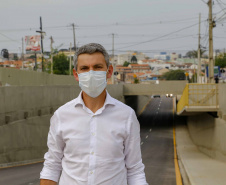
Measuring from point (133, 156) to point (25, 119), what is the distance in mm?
22676

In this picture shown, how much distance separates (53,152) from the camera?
3.75 metres

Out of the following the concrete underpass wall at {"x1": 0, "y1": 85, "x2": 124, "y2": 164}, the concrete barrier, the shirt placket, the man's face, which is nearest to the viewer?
the shirt placket

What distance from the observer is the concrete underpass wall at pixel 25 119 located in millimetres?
23125

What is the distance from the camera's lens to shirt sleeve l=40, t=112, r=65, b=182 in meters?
3.73

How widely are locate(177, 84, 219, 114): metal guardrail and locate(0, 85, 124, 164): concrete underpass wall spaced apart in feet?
27.9

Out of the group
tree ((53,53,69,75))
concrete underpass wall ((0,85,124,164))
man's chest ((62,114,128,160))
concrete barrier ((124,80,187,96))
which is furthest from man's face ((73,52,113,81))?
tree ((53,53,69,75))

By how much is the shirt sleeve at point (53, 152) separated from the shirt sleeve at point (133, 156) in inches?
20.6

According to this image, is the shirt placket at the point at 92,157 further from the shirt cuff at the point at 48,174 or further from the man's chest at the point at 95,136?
the shirt cuff at the point at 48,174

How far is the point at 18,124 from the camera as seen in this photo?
81.2ft

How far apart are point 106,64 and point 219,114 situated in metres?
26.9

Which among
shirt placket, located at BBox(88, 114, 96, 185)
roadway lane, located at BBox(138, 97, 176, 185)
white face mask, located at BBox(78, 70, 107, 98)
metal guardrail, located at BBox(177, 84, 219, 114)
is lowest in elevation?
roadway lane, located at BBox(138, 97, 176, 185)

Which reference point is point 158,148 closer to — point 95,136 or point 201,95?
point 201,95

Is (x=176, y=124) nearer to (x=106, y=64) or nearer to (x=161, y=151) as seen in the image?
(x=161, y=151)

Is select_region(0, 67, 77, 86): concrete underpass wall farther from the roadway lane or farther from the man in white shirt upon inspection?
the man in white shirt
